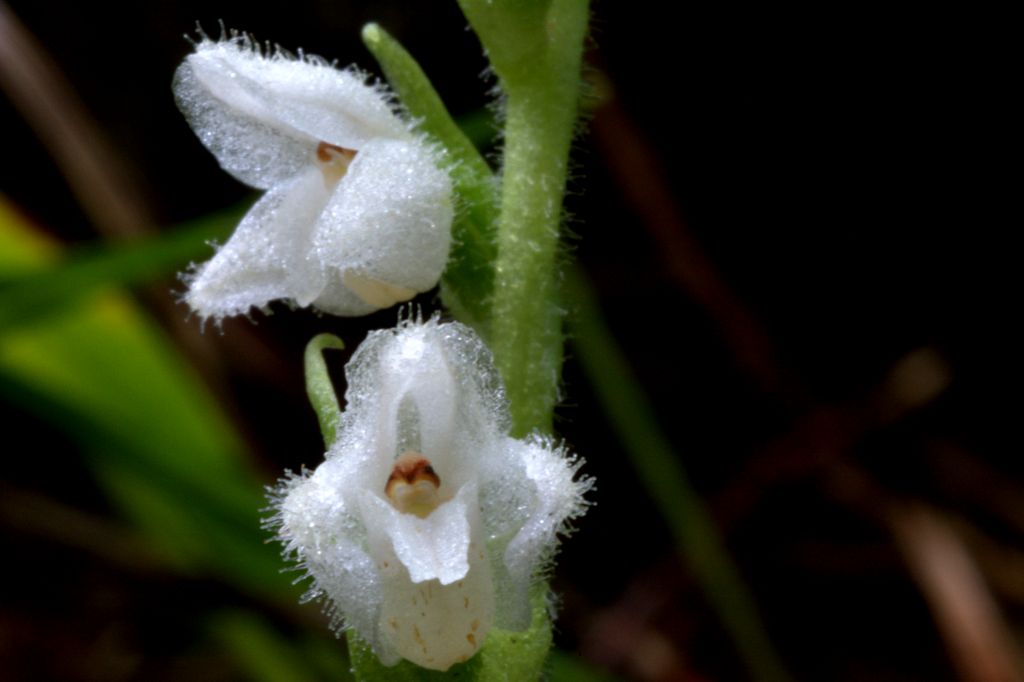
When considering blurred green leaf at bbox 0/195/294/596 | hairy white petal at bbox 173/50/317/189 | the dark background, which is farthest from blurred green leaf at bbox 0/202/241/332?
the dark background

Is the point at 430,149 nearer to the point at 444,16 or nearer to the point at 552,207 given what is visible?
the point at 552,207

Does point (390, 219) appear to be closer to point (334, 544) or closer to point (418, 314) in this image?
point (418, 314)

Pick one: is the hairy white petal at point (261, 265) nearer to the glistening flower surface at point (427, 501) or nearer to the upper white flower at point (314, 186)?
the upper white flower at point (314, 186)

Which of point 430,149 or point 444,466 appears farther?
point 430,149

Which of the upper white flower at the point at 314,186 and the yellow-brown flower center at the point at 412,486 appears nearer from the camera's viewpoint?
the yellow-brown flower center at the point at 412,486

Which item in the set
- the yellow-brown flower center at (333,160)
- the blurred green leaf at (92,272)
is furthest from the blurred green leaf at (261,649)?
the yellow-brown flower center at (333,160)

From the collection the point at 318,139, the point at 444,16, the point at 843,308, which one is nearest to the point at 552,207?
the point at 318,139

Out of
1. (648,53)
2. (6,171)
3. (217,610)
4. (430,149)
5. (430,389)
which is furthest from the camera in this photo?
(6,171)

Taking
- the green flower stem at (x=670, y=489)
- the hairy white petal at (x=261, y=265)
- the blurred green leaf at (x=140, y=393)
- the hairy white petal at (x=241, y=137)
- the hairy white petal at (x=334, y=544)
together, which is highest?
the hairy white petal at (x=241, y=137)

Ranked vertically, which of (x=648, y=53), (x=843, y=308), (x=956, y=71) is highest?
(x=648, y=53)
